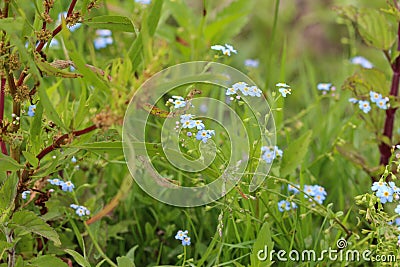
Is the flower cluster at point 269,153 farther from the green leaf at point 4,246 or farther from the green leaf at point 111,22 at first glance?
the green leaf at point 4,246

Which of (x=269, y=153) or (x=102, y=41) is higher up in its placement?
(x=102, y=41)

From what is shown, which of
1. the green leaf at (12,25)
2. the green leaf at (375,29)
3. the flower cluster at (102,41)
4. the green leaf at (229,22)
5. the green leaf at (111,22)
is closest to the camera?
the green leaf at (12,25)

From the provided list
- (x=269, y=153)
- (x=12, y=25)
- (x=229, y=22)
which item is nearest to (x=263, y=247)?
(x=269, y=153)

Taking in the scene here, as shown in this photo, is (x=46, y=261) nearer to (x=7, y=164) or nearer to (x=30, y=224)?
(x=30, y=224)

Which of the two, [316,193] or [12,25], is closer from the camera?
[12,25]

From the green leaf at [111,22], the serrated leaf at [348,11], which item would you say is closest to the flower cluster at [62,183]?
the green leaf at [111,22]

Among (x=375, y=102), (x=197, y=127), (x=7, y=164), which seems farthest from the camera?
(x=375, y=102)

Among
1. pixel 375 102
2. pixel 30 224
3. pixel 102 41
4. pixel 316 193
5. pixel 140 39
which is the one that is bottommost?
pixel 316 193

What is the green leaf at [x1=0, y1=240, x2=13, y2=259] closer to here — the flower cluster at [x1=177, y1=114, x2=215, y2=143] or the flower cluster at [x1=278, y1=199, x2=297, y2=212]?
the flower cluster at [x1=177, y1=114, x2=215, y2=143]
